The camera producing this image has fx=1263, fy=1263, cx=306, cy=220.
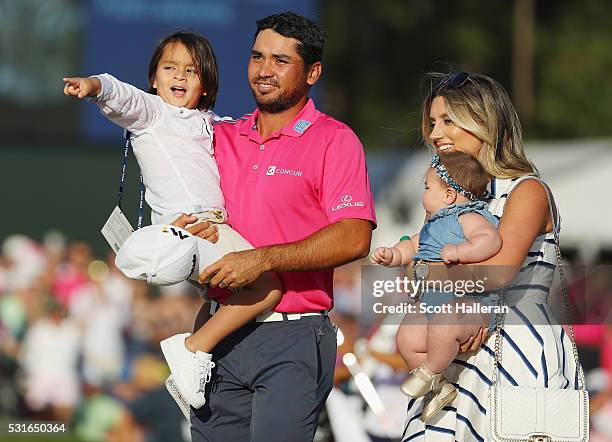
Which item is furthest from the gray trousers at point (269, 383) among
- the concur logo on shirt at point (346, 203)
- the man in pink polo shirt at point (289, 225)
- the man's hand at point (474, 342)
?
the man's hand at point (474, 342)

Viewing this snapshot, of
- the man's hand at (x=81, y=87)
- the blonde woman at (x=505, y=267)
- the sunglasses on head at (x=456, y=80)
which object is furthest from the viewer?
the sunglasses on head at (x=456, y=80)

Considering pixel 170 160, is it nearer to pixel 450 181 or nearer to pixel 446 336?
pixel 450 181

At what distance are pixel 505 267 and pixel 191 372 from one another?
1196mm

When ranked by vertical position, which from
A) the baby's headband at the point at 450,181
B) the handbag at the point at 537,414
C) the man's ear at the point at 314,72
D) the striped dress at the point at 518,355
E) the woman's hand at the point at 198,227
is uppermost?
the man's ear at the point at 314,72

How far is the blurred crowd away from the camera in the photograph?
9547 mm

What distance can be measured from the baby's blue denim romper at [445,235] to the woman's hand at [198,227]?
29.3 inches

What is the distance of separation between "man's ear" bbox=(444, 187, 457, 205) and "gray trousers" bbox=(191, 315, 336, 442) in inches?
26.5

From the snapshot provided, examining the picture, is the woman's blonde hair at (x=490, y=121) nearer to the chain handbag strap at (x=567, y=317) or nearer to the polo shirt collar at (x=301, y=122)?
the chain handbag strap at (x=567, y=317)

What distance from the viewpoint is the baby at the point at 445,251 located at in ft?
14.3

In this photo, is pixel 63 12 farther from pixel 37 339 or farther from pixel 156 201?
pixel 156 201

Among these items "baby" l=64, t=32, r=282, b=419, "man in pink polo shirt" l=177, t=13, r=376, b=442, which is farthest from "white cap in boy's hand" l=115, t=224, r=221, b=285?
"man in pink polo shirt" l=177, t=13, r=376, b=442

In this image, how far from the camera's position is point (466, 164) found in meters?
4.51

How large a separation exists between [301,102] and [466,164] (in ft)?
2.34

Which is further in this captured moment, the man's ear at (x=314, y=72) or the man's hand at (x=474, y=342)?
the man's ear at (x=314, y=72)
